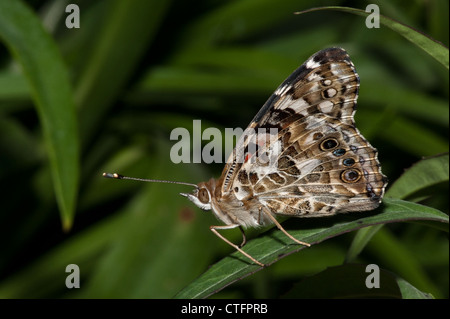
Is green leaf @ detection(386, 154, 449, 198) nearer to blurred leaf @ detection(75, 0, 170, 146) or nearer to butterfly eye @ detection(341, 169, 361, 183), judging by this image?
butterfly eye @ detection(341, 169, 361, 183)

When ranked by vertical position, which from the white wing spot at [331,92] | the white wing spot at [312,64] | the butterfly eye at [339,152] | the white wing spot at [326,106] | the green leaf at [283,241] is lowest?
the green leaf at [283,241]

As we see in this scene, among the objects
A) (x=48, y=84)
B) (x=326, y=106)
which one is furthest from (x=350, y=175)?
(x=48, y=84)

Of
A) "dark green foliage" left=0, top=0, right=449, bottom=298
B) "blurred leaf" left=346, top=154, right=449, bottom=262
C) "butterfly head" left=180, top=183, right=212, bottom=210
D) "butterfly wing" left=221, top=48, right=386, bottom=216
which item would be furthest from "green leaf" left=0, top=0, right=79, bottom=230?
"blurred leaf" left=346, top=154, right=449, bottom=262

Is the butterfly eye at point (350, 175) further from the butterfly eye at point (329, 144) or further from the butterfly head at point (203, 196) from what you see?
the butterfly head at point (203, 196)

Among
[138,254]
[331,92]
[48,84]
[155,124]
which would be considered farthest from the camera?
[155,124]

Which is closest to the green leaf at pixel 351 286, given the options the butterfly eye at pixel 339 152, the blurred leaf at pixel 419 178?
the blurred leaf at pixel 419 178

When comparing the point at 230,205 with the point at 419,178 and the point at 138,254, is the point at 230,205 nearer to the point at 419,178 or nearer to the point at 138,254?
the point at 419,178

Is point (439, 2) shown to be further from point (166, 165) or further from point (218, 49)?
point (166, 165)
